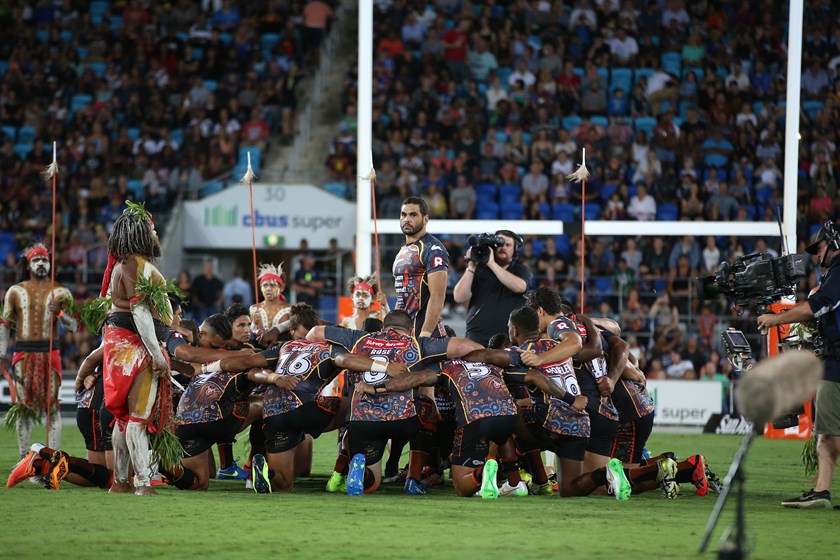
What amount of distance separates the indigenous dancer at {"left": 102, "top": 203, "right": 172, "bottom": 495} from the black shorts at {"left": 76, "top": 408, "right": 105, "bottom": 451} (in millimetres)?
885

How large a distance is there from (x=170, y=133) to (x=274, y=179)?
271 cm

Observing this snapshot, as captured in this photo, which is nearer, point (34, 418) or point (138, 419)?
point (138, 419)

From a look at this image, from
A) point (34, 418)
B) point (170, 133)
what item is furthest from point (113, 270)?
point (170, 133)

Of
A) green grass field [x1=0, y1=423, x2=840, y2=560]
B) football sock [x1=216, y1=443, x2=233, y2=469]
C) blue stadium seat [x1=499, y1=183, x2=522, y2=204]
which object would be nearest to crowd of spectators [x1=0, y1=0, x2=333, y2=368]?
blue stadium seat [x1=499, y1=183, x2=522, y2=204]

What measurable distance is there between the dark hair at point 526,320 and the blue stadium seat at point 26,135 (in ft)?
52.9

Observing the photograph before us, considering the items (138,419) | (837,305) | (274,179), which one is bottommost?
(138,419)

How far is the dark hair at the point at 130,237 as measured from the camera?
815 cm

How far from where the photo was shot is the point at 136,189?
2091cm

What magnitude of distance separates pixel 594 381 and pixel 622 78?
46.6 feet

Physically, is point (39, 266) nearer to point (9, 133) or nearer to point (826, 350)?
point (826, 350)

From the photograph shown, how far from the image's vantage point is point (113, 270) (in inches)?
325

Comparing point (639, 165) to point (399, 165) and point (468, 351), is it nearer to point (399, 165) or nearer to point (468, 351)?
point (399, 165)

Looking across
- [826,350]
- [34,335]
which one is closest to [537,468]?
[826,350]

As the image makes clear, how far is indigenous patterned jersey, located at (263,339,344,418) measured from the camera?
8.60 m
